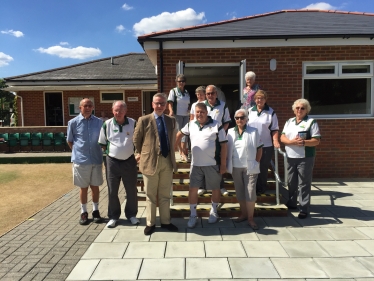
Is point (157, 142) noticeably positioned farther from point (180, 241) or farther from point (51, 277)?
point (51, 277)

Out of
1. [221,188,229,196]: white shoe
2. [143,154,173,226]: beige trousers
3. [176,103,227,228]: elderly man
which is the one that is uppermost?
[176,103,227,228]: elderly man

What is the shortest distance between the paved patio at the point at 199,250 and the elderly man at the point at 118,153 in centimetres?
39

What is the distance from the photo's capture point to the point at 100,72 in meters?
16.0

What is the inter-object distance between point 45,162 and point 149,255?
29.7ft

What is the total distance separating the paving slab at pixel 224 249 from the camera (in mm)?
3438

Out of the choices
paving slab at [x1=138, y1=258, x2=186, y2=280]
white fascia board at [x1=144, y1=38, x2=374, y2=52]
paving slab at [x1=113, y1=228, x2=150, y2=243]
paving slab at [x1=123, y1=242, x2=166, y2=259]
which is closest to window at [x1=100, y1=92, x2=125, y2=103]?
white fascia board at [x1=144, y1=38, x2=374, y2=52]

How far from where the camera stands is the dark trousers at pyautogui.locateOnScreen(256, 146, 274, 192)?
4.79 metres

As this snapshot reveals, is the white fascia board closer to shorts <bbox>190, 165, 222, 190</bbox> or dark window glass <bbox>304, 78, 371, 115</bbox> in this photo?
dark window glass <bbox>304, 78, 371, 115</bbox>

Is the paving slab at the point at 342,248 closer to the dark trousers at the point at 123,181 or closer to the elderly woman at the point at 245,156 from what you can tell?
the elderly woman at the point at 245,156

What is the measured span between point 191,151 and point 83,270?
194 cm

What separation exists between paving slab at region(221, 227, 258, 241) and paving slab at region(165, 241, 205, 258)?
0.39 meters

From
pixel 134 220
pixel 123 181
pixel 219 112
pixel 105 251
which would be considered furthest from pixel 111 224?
pixel 219 112

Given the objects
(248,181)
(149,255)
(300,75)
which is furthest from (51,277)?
(300,75)

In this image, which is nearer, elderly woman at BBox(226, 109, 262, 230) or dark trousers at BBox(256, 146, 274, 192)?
elderly woman at BBox(226, 109, 262, 230)
